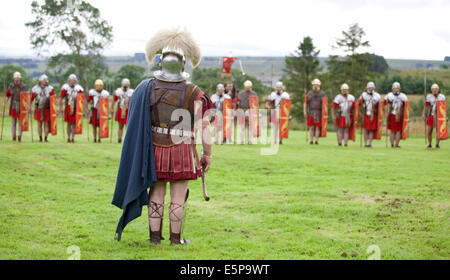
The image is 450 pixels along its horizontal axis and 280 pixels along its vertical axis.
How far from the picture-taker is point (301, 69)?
45.3 meters

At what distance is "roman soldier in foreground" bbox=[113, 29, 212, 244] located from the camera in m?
5.31

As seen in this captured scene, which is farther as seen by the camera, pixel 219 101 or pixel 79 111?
pixel 219 101

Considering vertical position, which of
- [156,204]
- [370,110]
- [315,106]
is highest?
[315,106]

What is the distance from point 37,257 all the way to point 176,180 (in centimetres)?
145

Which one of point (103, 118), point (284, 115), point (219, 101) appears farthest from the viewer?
point (219, 101)

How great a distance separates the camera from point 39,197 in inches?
329

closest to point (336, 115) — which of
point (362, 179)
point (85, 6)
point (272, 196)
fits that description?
point (362, 179)

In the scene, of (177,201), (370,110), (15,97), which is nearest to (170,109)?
(177,201)

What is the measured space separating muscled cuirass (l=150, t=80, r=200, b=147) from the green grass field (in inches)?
44.5

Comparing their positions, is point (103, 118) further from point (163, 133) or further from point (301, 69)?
point (301, 69)

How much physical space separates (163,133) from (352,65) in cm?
4029

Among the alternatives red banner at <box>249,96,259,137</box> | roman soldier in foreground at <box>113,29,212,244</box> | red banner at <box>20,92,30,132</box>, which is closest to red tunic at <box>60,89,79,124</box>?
red banner at <box>20,92,30,132</box>

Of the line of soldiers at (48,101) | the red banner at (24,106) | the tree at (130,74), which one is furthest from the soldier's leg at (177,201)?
the tree at (130,74)

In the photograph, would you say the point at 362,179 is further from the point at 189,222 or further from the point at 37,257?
the point at 37,257
